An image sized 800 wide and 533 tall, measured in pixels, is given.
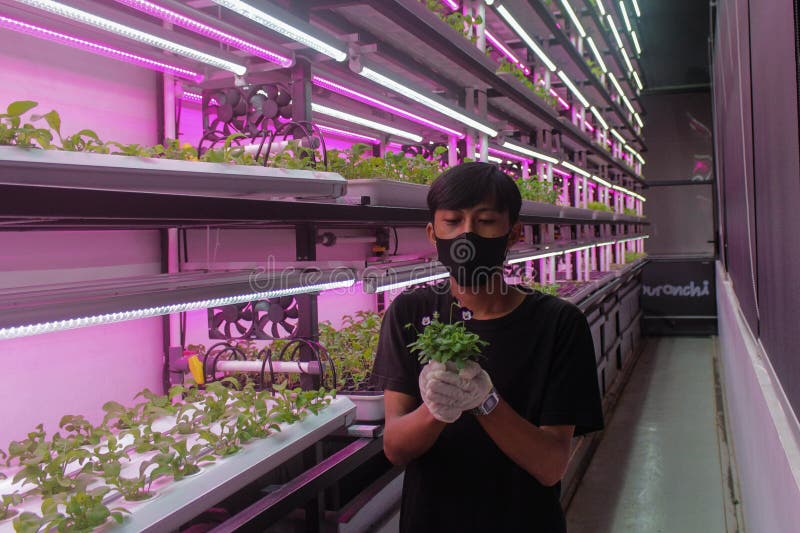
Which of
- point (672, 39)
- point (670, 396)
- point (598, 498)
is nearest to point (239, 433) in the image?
point (598, 498)

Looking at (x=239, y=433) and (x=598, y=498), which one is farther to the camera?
(x=598, y=498)

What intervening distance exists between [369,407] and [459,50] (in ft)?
6.37

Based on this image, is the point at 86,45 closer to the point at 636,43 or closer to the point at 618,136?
the point at 618,136

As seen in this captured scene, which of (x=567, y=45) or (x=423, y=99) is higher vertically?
(x=567, y=45)

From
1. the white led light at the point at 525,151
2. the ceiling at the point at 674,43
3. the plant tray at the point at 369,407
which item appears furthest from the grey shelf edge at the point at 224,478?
the ceiling at the point at 674,43

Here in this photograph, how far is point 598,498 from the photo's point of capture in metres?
4.61

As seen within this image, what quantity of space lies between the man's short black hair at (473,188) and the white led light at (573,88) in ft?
17.8

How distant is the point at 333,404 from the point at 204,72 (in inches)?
63.4

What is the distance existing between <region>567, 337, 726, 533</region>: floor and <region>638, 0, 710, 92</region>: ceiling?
21.2 ft

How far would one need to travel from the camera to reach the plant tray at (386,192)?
237 centimetres

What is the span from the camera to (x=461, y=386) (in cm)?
119

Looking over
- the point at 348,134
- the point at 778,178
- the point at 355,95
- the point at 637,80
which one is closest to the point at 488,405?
the point at 778,178

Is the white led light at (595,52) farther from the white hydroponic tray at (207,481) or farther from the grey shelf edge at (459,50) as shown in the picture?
the white hydroponic tray at (207,481)

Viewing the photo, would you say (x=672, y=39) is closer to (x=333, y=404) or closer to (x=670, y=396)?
(x=670, y=396)
